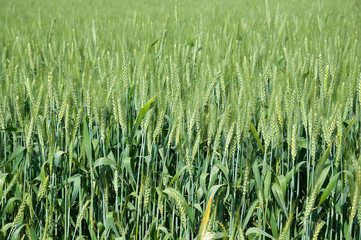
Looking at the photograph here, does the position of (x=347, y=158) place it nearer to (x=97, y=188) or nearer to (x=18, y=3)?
(x=97, y=188)

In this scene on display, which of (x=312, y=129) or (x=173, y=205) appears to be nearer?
(x=312, y=129)

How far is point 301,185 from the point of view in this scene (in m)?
1.72

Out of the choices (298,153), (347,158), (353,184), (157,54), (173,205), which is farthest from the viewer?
(157,54)

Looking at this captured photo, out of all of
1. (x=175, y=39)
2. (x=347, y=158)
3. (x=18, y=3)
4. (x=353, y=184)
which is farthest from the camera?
(x=18, y=3)

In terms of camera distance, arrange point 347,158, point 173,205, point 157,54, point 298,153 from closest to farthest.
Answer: point 347,158 < point 173,205 < point 298,153 < point 157,54

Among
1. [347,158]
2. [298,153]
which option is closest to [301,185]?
[298,153]

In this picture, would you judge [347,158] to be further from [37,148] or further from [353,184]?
[37,148]

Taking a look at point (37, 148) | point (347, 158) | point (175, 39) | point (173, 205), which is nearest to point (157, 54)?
point (175, 39)

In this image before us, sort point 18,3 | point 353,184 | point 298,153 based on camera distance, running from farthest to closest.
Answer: point 18,3
point 298,153
point 353,184

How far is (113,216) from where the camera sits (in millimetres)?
1404

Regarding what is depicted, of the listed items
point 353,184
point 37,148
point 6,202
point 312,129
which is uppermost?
point 312,129

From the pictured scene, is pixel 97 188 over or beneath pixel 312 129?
beneath

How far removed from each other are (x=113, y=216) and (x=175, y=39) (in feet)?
5.72

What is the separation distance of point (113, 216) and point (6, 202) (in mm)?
434
